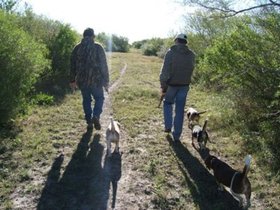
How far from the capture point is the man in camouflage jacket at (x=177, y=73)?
7.65 m

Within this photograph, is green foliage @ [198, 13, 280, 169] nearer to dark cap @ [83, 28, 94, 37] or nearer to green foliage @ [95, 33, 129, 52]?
dark cap @ [83, 28, 94, 37]

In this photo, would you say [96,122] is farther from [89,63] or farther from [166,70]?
[166,70]

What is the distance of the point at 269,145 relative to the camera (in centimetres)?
772

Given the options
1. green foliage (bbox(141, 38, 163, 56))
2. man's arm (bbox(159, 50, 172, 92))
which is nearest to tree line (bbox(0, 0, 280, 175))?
man's arm (bbox(159, 50, 172, 92))

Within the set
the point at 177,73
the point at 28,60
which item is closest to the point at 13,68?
the point at 28,60

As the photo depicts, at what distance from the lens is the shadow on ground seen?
538 centimetres

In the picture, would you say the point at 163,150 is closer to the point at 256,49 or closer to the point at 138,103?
the point at 256,49

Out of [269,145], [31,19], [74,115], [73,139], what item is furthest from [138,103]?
[31,19]

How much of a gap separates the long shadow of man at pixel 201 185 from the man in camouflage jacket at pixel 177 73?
934 mm

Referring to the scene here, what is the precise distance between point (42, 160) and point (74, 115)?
3469 mm

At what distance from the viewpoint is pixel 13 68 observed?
8.83m

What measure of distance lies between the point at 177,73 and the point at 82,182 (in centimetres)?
294

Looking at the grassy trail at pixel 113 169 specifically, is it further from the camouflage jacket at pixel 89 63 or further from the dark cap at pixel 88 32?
the dark cap at pixel 88 32

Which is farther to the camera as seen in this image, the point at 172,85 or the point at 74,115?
the point at 74,115
